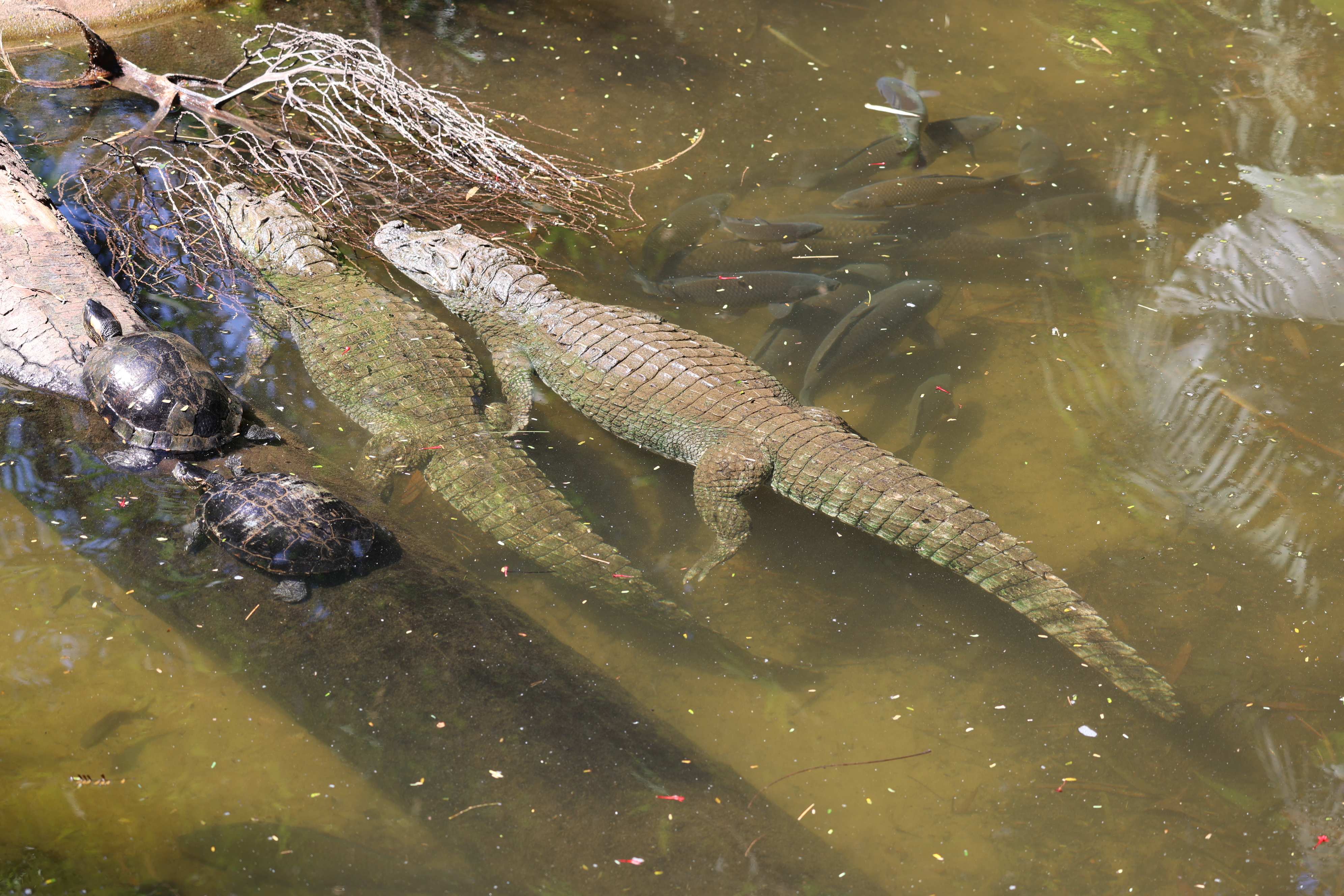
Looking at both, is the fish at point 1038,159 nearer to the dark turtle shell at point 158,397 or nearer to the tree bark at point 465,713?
the tree bark at point 465,713

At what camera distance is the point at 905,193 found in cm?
649

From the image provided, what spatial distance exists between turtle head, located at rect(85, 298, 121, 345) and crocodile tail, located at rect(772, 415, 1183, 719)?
3292 mm

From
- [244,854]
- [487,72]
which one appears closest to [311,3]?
[487,72]

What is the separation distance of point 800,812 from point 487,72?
20.4ft

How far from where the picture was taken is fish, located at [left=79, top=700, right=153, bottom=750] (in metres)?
3.33

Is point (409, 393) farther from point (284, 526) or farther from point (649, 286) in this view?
point (649, 286)

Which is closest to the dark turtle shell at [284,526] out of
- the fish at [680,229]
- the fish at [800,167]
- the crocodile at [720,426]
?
the crocodile at [720,426]

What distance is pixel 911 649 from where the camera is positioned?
4.06 meters

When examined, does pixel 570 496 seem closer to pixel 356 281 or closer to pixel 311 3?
pixel 356 281

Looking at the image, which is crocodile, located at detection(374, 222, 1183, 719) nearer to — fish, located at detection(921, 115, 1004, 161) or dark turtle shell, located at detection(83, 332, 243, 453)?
dark turtle shell, located at detection(83, 332, 243, 453)

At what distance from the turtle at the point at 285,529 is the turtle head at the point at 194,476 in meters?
0.11

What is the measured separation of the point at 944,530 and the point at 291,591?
2.86m

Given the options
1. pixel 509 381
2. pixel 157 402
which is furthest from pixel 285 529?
pixel 509 381

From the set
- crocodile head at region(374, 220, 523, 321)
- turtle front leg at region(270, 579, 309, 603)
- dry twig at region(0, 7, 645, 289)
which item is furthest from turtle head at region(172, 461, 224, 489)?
crocodile head at region(374, 220, 523, 321)
